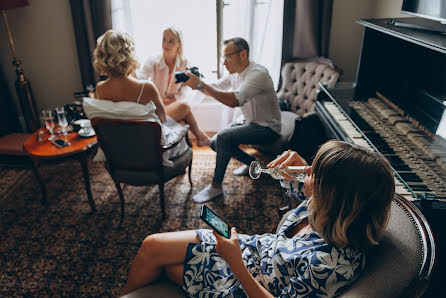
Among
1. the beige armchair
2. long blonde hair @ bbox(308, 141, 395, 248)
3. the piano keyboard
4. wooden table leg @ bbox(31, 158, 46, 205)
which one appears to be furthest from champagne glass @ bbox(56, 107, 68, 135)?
the beige armchair

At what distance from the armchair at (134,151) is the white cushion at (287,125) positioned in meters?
0.88

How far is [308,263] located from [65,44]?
3.45 meters

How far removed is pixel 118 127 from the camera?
211cm

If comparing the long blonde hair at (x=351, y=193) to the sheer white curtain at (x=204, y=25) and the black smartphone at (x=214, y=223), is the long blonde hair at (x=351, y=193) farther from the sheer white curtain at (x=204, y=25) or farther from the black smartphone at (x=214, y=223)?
the sheer white curtain at (x=204, y=25)

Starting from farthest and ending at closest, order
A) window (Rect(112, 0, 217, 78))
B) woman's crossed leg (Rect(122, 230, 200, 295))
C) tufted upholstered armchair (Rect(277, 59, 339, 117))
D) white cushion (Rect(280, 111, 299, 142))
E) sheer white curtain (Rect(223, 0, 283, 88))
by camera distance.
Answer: window (Rect(112, 0, 217, 78))
sheer white curtain (Rect(223, 0, 283, 88))
tufted upholstered armchair (Rect(277, 59, 339, 117))
white cushion (Rect(280, 111, 299, 142))
woman's crossed leg (Rect(122, 230, 200, 295))

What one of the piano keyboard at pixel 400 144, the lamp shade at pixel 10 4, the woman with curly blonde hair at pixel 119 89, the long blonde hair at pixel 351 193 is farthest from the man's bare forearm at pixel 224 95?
the lamp shade at pixel 10 4

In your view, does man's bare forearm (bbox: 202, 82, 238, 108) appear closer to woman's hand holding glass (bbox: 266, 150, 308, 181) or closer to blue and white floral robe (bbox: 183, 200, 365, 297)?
woman's hand holding glass (bbox: 266, 150, 308, 181)

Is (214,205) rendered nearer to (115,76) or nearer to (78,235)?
(78,235)

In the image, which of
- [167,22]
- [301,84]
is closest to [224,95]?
[301,84]

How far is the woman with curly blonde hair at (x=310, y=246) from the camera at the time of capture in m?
1.03

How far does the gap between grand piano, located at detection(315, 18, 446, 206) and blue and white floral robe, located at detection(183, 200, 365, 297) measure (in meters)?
0.45

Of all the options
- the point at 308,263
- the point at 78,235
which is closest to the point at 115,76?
the point at 78,235

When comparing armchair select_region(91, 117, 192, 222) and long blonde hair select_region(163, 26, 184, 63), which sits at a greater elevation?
long blonde hair select_region(163, 26, 184, 63)

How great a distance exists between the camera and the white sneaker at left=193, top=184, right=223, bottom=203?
108 inches
